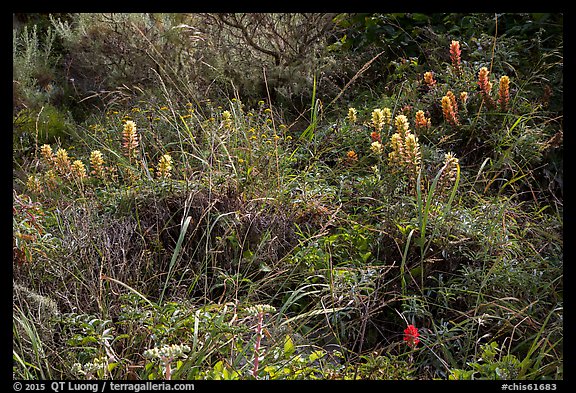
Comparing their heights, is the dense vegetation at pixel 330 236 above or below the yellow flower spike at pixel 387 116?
below

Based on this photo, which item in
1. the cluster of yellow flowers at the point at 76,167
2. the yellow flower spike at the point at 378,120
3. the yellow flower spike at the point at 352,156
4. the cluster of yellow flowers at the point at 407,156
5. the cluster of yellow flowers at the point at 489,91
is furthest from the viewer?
the cluster of yellow flowers at the point at 489,91

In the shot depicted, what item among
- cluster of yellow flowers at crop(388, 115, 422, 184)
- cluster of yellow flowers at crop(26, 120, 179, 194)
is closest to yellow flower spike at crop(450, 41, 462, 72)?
cluster of yellow flowers at crop(388, 115, 422, 184)

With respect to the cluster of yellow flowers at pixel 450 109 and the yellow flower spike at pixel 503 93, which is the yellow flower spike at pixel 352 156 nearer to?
the cluster of yellow flowers at pixel 450 109

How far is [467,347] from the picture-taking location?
2.56m

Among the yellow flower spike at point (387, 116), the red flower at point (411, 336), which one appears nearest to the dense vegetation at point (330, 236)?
the red flower at point (411, 336)

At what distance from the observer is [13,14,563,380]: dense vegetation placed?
2.48 meters

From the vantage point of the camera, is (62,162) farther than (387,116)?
No

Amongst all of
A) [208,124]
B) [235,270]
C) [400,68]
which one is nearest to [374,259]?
[235,270]

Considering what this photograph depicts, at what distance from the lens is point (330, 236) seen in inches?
130

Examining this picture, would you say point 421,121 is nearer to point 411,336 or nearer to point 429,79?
point 429,79

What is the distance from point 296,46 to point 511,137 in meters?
2.56

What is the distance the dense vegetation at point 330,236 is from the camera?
8.14 feet

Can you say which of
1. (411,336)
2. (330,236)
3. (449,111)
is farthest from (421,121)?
(411,336)

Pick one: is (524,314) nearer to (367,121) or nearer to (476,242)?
(476,242)
